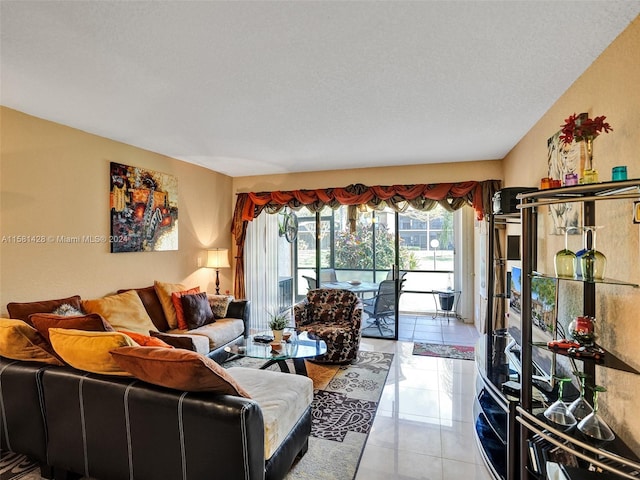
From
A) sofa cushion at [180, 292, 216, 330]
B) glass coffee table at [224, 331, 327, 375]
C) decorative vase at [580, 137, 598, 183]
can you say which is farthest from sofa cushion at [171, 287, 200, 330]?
decorative vase at [580, 137, 598, 183]

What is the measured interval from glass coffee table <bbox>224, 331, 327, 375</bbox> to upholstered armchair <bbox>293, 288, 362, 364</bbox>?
0.37 metres

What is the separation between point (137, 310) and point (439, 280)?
5.41m

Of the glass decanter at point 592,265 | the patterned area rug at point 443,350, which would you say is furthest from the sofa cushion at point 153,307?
the glass decanter at point 592,265

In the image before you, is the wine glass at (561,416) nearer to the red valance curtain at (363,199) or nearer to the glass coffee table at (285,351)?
the glass coffee table at (285,351)

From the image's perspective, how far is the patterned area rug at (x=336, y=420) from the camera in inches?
87.4

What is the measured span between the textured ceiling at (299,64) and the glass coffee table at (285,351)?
2240mm

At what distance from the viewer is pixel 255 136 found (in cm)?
371

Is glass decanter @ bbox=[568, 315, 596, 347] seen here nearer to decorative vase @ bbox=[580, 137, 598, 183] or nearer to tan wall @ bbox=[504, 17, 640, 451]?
tan wall @ bbox=[504, 17, 640, 451]

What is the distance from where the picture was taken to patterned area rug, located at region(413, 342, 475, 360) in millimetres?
4516

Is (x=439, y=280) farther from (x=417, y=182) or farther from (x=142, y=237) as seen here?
(x=142, y=237)

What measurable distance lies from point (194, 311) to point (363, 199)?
9.51 feet

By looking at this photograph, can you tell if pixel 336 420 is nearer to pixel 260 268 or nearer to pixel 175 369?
pixel 175 369

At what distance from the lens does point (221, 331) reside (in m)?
4.06

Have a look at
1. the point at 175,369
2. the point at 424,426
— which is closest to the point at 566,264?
the point at 424,426
